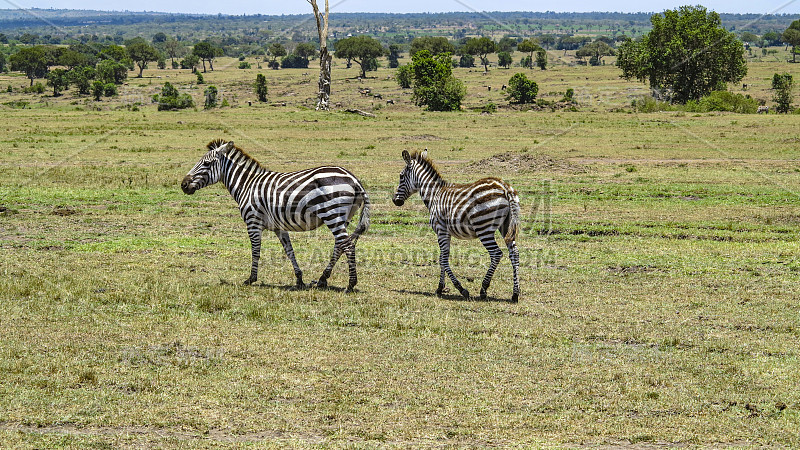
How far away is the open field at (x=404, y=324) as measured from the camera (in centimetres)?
795

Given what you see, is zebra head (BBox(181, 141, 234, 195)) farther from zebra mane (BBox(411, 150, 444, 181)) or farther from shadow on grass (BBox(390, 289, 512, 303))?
shadow on grass (BBox(390, 289, 512, 303))

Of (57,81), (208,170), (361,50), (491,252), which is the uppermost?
(361,50)

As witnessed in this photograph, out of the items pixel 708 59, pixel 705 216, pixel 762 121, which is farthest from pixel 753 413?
pixel 708 59

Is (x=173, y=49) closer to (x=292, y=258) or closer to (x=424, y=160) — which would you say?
(x=424, y=160)

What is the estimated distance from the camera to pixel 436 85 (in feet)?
222

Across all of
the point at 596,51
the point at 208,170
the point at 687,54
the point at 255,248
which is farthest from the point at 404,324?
the point at 596,51

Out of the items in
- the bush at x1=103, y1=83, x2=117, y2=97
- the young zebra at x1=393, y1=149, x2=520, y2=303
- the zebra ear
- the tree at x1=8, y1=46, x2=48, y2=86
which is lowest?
the young zebra at x1=393, y1=149, x2=520, y2=303

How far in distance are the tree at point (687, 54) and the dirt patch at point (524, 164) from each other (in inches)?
1599

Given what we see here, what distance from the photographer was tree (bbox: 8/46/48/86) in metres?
110

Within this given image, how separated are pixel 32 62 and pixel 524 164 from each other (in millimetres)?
98992

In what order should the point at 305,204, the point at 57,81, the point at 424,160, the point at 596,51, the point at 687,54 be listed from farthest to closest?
the point at 596,51
the point at 57,81
the point at 687,54
the point at 424,160
the point at 305,204

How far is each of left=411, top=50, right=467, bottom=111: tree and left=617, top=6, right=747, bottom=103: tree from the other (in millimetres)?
16196

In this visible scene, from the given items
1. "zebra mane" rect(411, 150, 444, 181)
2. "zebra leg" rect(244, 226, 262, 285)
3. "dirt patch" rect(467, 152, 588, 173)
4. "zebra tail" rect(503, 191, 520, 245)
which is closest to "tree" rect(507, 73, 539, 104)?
"dirt patch" rect(467, 152, 588, 173)

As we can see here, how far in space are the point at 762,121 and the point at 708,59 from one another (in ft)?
72.8
